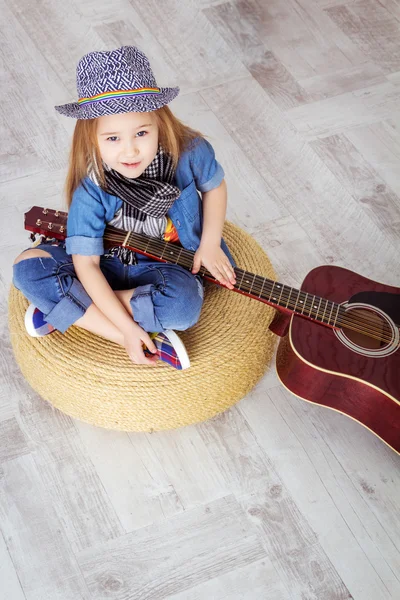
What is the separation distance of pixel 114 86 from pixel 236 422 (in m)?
0.75

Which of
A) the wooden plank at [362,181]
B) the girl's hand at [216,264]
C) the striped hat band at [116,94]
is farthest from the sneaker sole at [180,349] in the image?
the wooden plank at [362,181]

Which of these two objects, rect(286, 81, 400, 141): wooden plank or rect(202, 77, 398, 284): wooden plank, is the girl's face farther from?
rect(286, 81, 400, 141): wooden plank

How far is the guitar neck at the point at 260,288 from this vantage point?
1.53m

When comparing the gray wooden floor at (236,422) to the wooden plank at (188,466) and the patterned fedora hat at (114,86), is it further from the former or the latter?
the patterned fedora hat at (114,86)

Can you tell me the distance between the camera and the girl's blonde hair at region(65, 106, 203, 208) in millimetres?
1400

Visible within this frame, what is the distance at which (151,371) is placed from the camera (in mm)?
1508

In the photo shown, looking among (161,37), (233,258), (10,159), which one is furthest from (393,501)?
(161,37)

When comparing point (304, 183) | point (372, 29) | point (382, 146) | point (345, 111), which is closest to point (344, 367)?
point (304, 183)

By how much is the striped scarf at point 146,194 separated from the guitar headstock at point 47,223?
0.10 meters

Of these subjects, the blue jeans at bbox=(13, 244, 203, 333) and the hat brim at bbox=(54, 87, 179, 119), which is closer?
the hat brim at bbox=(54, 87, 179, 119)

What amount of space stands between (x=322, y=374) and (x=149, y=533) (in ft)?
1.50

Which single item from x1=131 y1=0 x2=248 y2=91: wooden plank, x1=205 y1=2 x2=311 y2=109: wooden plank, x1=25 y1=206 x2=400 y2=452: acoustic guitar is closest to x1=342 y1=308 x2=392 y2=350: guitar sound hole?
x1=25 y1=206 x2=400 y2=452: acoustic guitar

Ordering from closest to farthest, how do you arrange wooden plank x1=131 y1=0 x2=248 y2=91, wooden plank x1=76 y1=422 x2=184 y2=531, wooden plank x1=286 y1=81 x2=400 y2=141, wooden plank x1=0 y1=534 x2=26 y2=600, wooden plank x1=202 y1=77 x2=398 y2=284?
wooden plank x1=0 y1=534 x2=26 y2=600 → wooden plank x1=76 y1=422 x2=184 y2=531 → wooden plank x1=202 y1=77 x2=398 y2=284 → wooden plank x1=286 y1=81 x2=400 y2=141 → wooden plank x1=131 y1=0 x2=248 y2=91

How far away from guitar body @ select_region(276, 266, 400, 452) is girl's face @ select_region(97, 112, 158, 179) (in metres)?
0.43
